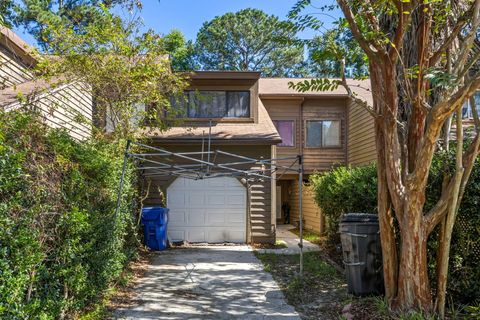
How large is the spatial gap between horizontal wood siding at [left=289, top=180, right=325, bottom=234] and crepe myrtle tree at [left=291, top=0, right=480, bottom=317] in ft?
23.3

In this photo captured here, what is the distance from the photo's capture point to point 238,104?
12211 millimetres

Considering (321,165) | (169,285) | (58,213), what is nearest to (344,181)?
(169,285)

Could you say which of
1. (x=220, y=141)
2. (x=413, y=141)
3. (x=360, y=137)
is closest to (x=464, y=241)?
(x=413, y=141)

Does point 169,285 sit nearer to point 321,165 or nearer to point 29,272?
point 29,272

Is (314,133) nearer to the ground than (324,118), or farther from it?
nearer to the ground

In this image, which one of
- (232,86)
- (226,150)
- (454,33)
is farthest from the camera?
(232,86)

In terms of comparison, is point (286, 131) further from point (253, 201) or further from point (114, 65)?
point (114, 65)

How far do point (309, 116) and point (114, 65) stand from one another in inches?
361

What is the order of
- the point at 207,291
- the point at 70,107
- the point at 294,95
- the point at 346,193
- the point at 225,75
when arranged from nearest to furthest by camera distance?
1. the point at 207,291
2. the point at 346,193
3. the point at 70,107
4. the point at 225,75
5. the point at 294,95

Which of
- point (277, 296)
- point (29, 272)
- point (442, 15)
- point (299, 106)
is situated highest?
point (299, 106)

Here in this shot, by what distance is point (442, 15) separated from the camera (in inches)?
201

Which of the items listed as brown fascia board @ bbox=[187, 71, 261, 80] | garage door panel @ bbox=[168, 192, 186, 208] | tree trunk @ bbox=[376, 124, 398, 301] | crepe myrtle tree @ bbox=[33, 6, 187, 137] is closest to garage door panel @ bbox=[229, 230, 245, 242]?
garage door panel @ bbox=[168, 192, 186, 208]

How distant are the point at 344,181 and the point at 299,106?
7.77m

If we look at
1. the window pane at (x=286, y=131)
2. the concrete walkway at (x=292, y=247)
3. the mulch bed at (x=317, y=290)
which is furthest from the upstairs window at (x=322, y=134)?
the mulch bed at (x=317, y=290)
